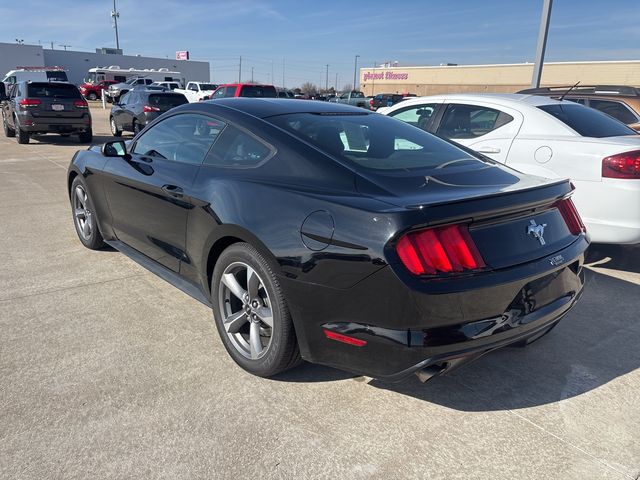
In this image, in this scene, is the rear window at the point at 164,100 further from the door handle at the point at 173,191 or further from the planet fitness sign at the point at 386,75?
the planet fitness sign at the point at 386,75

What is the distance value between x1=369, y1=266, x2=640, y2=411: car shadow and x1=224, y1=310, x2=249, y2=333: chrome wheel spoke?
806 millimetres

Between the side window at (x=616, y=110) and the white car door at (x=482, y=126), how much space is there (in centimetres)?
397

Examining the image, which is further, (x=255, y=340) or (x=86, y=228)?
(x=86, y=228)

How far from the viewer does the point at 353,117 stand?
3443mm

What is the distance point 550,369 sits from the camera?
302cm

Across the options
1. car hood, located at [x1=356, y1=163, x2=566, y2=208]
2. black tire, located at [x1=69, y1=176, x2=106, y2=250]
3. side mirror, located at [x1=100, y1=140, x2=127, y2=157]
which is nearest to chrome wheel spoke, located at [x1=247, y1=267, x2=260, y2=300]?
car hood, located at [x1=356, y1=163, x2=566, y2=208]

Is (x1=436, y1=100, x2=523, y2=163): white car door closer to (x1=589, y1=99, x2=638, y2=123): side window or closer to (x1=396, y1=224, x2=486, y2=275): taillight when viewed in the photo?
(x1=396, y1=224, x2=486, y2=275): taillight

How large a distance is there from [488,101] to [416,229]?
13.1ft

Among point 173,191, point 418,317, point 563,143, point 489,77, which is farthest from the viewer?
point 489,77

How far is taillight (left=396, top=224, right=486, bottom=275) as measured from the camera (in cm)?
213

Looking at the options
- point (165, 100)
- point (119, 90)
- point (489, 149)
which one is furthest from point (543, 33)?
point (119, 90)

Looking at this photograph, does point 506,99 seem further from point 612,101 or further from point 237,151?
point 612,101

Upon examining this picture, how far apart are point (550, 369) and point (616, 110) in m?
6.92

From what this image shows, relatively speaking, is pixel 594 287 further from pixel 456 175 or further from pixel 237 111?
pixel 237 111
